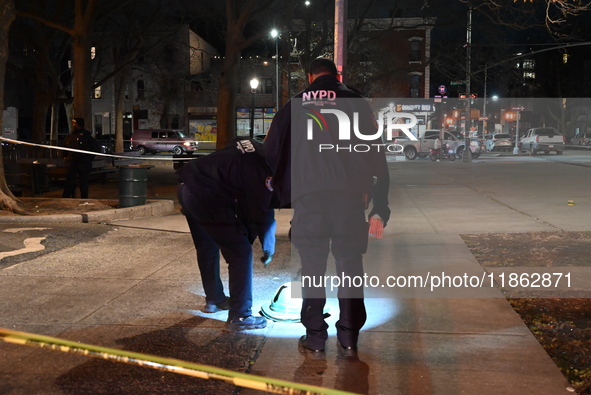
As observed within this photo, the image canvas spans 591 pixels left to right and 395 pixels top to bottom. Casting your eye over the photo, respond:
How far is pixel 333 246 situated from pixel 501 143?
46.2 meters

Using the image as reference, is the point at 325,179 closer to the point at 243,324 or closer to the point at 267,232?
the point at 267,232

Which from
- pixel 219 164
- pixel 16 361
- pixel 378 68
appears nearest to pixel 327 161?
pixel 219 164

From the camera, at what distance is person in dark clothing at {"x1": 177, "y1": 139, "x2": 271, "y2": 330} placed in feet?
15.0

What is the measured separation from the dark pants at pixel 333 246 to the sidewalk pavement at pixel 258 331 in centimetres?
23

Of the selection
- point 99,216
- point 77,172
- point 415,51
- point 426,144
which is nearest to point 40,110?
point 426,144

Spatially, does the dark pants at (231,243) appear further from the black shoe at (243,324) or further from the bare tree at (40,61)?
the bare tree at (40,61)

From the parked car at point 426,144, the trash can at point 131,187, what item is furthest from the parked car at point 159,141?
the trash can at point 131,187

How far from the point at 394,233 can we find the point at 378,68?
36810 millimetres

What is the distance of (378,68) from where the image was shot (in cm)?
4472

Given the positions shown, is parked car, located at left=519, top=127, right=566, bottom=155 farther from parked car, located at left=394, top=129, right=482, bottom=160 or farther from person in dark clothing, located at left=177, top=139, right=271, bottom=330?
person in dark clothing, located at left=177, top=139, right=271, bottom=330

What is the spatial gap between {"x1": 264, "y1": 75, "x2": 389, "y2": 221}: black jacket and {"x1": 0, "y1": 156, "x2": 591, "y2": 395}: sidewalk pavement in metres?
1.16

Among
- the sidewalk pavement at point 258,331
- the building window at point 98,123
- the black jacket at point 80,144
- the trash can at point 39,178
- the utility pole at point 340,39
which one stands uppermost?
the building window at point 98,123

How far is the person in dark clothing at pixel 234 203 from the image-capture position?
4.58 metres

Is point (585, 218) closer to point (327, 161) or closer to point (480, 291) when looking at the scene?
point (480, 291)
